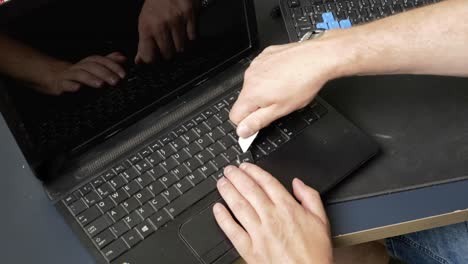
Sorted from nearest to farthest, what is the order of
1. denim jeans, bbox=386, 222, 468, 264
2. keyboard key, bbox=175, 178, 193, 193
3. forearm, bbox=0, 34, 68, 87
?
1. forearm, bbox=0, 34, 68, 87
2. keyboard key, bbox=175, 178, 193, 193
3. denim jeans, bbox=386, 222, 468, 264

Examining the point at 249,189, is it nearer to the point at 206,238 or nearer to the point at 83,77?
the point at 206,238

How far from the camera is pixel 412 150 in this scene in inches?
28.3

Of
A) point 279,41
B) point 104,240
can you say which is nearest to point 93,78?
point 104,240

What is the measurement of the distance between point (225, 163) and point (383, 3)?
39 cm

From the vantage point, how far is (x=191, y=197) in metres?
0.67

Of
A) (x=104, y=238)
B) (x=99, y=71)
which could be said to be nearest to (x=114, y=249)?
(x=104, y=238)

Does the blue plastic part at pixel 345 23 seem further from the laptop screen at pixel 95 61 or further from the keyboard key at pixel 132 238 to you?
the keyboard key at pixel 132 238

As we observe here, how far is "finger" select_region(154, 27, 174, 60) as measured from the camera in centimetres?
69

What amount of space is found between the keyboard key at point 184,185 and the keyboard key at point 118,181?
0.23 feet

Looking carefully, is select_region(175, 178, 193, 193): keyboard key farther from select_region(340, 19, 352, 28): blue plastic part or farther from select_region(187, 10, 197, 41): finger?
select_region(340, 19, 352, 28): blue plastic part

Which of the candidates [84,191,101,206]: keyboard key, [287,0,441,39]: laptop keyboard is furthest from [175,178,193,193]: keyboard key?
[287,0,441,39]: laptop keyboard

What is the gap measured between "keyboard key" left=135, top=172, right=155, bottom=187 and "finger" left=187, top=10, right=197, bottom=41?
8.1 inches

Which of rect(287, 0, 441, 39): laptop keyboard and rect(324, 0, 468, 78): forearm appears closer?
rect(324, 0, 468, 78): forearm

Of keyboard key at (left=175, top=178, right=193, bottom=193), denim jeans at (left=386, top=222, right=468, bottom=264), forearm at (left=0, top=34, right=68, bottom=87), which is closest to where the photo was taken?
forearm at (left=0, top=34, right=68, bottom=87)
